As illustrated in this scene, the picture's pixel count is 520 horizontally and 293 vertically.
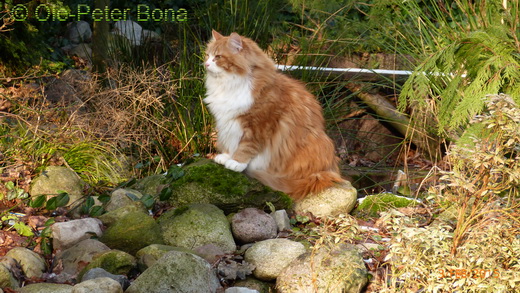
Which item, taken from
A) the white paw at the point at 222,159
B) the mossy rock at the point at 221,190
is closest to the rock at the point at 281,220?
the mossy rock at the point at 221,190

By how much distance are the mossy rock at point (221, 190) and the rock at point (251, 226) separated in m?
0.18

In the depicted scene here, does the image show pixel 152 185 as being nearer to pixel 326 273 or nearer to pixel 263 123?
pixel 263 123

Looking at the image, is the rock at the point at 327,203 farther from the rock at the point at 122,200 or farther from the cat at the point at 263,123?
the rock at the point at 122,200

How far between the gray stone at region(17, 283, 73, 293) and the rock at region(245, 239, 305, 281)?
3.34ft

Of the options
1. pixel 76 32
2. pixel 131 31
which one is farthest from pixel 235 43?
pixel 76 32

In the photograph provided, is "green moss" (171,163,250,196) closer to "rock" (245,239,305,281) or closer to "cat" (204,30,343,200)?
"cat" (204,30,343,200)

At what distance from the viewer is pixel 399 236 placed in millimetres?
2850

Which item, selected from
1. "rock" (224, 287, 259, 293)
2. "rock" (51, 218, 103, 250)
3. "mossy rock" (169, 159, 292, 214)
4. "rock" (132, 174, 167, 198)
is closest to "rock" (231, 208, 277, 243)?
"mossy rock" (169, 159, 292, 214)

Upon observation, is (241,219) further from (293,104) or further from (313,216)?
(293,104)

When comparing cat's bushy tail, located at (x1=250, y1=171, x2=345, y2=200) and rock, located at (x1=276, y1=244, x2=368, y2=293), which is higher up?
rock, located at (x1=276, y1=244, x2=368, y2=293)

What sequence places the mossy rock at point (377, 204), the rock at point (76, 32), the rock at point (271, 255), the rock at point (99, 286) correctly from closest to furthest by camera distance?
the rock at point (99, 286) < the rock at point (271, 255) < the mossy rock at point (377, 204) < the rock at point (76, 32)

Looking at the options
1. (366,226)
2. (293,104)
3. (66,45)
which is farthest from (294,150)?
(66,45)

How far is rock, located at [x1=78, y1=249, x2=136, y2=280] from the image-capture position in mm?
3182

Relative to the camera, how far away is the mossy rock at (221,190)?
13.2ft
